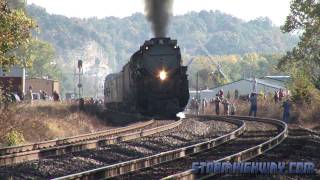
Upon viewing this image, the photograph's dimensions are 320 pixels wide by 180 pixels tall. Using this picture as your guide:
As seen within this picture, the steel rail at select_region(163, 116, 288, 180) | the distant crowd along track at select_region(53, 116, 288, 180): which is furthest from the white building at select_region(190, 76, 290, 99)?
the distant crowd along track at select_region(53, 116, 288, 180)

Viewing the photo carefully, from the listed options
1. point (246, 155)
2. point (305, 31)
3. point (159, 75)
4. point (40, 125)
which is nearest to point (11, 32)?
point (40, 125)

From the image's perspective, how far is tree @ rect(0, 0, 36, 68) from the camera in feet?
62.5

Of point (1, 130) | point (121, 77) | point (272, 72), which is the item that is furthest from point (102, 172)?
point (272, 72)

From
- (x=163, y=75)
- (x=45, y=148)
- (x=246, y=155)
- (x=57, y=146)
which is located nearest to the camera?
(x=246, y=155)

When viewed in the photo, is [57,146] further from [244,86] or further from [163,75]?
[244,86]

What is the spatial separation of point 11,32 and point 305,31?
120 ft

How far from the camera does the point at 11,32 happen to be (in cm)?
1962

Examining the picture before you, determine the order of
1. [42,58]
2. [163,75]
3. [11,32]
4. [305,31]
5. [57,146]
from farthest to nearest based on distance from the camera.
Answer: [42,58], [305,31], [163,75], [11,32], [57,146]

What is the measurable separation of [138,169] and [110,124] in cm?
1857

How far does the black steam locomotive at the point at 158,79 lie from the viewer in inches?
1033

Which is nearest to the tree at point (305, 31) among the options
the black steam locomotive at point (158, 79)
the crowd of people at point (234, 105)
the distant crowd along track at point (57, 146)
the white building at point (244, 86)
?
the crowd of people at point (234, 105)

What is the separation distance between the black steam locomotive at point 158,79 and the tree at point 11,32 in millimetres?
6286

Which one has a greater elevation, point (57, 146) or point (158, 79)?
point (158, 79)

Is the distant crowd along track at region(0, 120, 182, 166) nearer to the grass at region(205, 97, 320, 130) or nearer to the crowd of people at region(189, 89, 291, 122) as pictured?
the crowd of people at region(189, 89, 291, 122)
